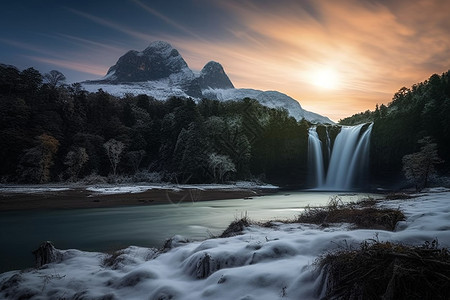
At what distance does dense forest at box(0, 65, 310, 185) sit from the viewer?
170 feet

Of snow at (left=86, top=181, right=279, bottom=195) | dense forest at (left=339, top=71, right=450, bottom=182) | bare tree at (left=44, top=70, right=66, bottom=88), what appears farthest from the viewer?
bare tree at (left=44, top=70, right=66, bottom=88)

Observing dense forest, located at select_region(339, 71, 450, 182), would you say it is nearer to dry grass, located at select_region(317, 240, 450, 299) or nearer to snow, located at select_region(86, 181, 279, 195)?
snow, located at select_region(86, 181, 279, 195)

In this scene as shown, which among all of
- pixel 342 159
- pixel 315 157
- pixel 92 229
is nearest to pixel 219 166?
pixel 315 157

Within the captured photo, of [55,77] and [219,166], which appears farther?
[55,77]

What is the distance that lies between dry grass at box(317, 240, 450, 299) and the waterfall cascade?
60.3 metres

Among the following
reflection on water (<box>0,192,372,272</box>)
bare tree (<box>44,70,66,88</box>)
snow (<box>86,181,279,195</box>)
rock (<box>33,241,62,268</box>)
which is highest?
bare tree (<box>44,70,66,88</box>)

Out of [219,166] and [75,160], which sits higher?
[75,160]

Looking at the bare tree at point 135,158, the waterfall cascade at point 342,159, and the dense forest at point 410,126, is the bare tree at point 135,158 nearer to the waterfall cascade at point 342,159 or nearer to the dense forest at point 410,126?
the waterfall cascade at point 342,159

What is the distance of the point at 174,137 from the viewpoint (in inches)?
2628

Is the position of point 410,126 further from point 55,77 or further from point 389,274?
point 55,77

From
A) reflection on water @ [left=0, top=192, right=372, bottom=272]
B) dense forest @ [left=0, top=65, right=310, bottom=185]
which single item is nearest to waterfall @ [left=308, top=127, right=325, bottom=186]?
dense forest @ [left=0, top=65, right=310, bottom=185]

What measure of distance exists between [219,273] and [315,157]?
68016mm

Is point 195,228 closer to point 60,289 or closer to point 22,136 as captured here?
point 60,289

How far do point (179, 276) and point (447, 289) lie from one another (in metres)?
A: 4.50
